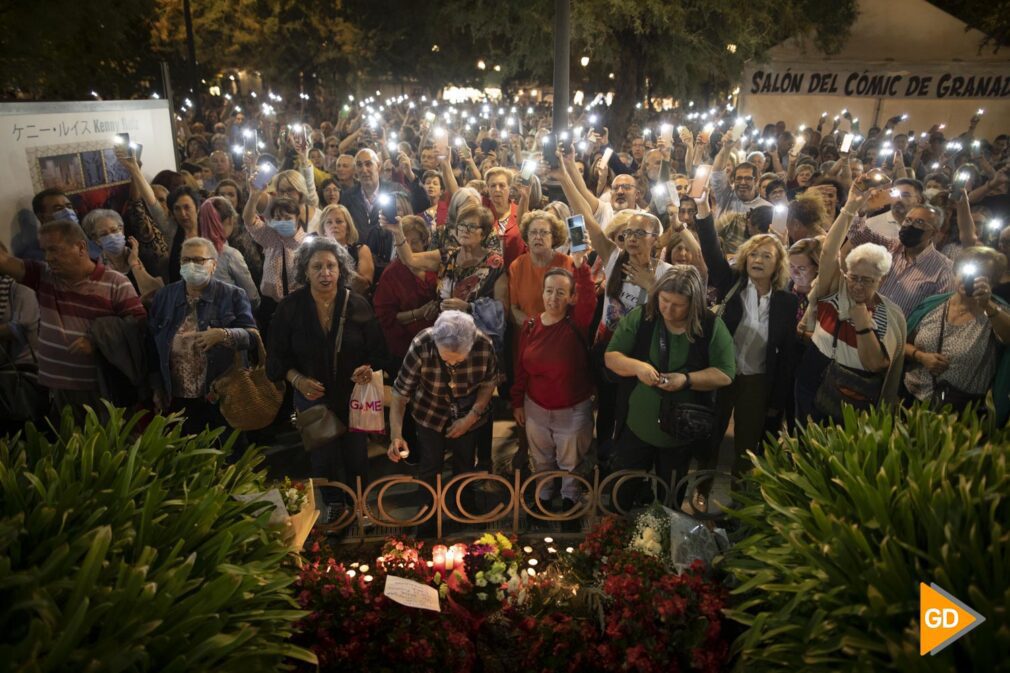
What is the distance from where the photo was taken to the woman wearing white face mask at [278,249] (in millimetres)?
6070


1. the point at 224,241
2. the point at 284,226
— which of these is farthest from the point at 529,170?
the point at 224,241

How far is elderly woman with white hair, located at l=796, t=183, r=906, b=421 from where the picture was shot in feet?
14.0

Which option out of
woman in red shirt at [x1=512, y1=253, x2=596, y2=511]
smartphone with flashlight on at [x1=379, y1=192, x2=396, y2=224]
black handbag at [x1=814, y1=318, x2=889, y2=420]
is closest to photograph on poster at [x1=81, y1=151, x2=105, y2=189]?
smartphone with flashlight on at [x1=379, y1=192, x2=396, y2=224]

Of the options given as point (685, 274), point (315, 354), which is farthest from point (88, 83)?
point (685, 274)

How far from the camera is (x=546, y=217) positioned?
5.28m

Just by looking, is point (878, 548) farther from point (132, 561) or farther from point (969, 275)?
point (132, 561)

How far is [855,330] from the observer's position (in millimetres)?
4355

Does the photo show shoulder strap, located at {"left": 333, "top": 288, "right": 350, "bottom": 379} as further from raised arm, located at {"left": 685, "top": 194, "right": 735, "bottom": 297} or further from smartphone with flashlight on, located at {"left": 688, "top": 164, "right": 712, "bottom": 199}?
smartphone with flashlight on, located at {"left": 688, "top": 164, "right": 712, "bottom": 199}

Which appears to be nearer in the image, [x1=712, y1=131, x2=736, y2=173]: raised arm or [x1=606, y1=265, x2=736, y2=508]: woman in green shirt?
[x1=606, y1=265, x2=736, y2=508]: woman in green shirt

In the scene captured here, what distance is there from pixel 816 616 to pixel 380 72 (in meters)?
36.3

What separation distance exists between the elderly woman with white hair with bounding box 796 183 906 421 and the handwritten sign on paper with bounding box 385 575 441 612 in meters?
2.53

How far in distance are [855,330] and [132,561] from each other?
3.87 m

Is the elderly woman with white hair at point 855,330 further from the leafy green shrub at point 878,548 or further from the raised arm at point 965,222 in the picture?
the raised arm at point 965,222

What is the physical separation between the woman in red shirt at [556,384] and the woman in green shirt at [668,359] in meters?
0.33
